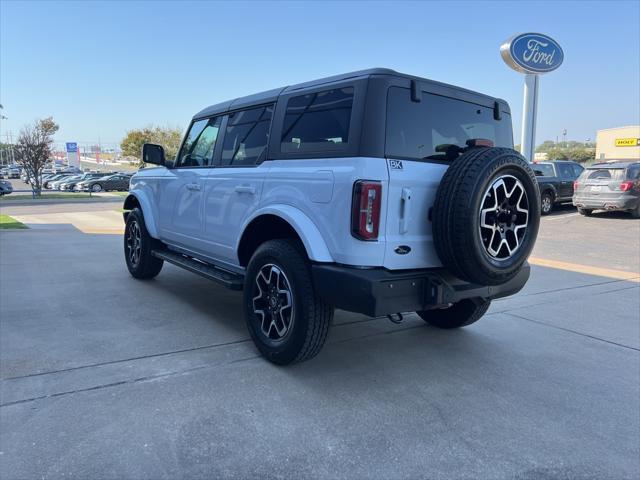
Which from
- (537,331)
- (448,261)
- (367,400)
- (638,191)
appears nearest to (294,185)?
(448,261)

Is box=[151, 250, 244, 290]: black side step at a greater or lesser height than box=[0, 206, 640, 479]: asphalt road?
greater

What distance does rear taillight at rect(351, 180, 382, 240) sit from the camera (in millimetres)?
2939

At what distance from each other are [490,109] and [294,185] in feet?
6.03

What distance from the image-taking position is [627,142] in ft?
191

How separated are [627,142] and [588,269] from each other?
203 feet

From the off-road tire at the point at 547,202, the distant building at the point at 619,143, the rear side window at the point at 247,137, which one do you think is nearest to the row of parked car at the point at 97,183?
the off-road tire at the point at 547,202

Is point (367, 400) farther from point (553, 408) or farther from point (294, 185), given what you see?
point (294, 185)

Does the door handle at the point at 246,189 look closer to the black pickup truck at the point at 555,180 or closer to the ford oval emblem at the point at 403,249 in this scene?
the ford oval emblem at the point at 403,249

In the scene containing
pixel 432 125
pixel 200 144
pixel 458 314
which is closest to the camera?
pixel 432 125

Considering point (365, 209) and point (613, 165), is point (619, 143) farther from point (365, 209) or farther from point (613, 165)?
point (365, 209)

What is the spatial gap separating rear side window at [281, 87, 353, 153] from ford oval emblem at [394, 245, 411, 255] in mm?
770

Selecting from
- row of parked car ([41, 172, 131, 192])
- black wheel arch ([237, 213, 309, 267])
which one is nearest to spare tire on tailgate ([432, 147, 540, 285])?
black wheel arch ([237, 213, 309, 267])

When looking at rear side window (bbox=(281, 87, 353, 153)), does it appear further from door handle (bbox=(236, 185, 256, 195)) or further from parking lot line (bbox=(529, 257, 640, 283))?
parking lot line (bbox=(529, 257, 640, 283))

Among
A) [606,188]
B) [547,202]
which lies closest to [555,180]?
[547,202]
